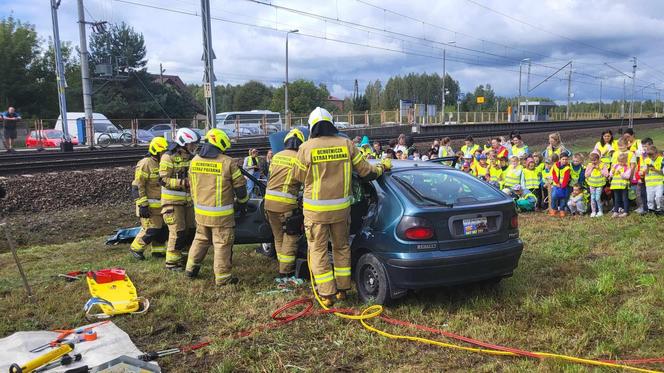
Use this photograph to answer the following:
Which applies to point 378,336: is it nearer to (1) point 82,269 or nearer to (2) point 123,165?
(1) point 82,269

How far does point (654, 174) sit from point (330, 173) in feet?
21.3

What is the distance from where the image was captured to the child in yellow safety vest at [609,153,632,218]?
883 cm

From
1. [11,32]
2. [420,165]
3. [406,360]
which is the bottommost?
[406,360]

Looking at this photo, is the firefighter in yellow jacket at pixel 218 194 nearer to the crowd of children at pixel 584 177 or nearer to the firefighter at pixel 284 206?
the firefighter at pixel 284 206

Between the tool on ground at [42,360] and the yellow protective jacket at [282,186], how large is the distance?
251 centimetres

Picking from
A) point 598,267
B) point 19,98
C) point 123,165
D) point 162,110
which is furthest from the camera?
point 162,110

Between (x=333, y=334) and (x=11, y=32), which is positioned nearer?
(x=333, y=334)

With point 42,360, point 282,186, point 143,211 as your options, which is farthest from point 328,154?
point 143,211

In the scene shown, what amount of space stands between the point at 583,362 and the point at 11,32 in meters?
49.5

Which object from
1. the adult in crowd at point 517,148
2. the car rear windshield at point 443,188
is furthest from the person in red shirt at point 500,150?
the car rear windshield at point 443,188

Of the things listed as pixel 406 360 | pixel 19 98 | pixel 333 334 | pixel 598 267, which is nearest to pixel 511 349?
pixel 406 360

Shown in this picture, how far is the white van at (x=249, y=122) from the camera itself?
109ft

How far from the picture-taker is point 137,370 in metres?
3.46

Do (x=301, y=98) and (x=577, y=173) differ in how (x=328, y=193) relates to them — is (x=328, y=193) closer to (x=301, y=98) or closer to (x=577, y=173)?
(x=577, y=173)
